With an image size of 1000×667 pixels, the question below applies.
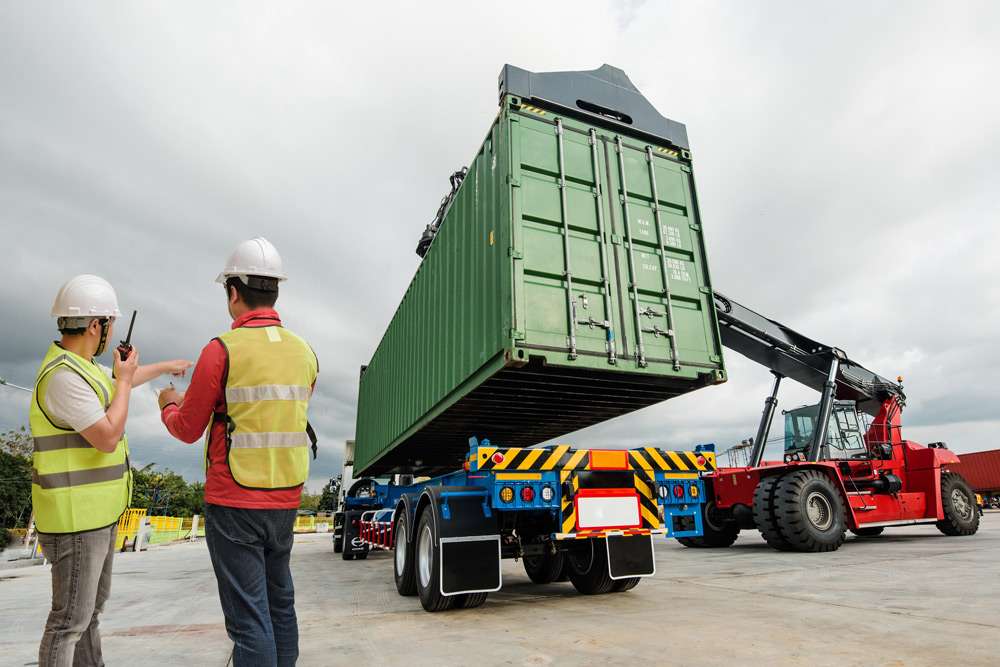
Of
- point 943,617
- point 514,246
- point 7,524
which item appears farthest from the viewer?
point 7,524

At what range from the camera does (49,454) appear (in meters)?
2.00

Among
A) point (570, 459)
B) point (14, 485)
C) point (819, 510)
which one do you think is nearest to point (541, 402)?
point (570, 459)

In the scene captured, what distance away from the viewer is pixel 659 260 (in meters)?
5.68

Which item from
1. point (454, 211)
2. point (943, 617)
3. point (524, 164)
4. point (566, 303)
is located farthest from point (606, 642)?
point (454, 211)

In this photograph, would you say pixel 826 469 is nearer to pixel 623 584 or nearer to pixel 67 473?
pixel 623 584

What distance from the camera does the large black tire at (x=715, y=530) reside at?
1031cm

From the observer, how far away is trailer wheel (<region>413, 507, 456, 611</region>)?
15.0ft

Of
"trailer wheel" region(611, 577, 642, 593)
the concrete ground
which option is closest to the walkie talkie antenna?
the concrete ground

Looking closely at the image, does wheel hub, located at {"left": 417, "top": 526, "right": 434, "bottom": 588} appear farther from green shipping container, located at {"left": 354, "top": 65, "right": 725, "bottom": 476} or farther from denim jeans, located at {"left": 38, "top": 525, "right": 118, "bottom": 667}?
denim jeans, located at {"left": 38, "top": 525, "right": 118, "bottom": 667}

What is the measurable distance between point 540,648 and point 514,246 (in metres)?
3.10

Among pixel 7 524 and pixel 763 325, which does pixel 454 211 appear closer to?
pixel 763 325

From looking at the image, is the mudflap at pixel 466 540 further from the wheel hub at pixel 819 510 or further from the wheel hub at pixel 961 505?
the wheel hub at pixel 961 505

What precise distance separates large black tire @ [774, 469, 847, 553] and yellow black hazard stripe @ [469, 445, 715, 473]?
145 inches

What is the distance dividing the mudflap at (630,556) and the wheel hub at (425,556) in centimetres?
158
